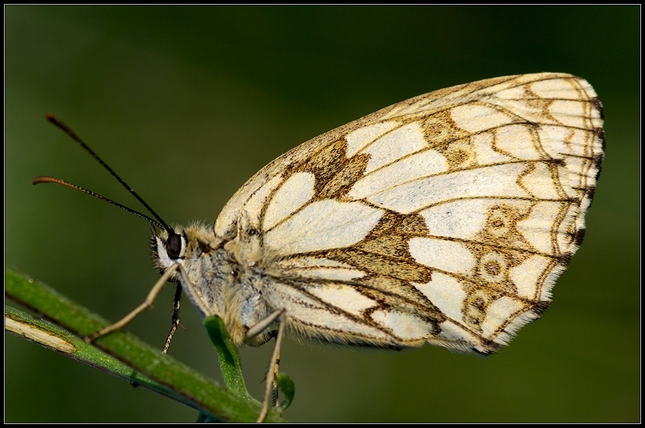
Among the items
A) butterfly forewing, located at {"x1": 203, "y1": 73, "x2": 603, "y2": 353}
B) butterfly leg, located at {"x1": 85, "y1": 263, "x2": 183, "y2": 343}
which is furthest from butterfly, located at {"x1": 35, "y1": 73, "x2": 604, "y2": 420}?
butterfly leg, located at {"x1": 85, "y1": 263, "x2": 183, "y2": 343}

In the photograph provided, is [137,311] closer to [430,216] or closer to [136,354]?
[136,354]

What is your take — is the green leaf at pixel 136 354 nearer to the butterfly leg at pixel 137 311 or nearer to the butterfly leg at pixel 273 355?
the butterfly leg at pixel 137 311

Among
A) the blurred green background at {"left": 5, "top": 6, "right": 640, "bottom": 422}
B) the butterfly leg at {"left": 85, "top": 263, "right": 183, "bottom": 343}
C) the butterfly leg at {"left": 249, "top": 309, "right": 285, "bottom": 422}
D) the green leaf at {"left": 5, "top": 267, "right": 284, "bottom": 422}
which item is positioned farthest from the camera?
the blurred green background at {"left": 5, "top": 6, "right": 640, "bottom": 422}

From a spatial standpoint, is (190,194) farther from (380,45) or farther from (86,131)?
(380,45)

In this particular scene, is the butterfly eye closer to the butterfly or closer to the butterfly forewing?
the butterfly

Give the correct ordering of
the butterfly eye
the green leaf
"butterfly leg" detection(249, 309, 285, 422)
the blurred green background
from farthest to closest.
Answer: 1. the blurred green background
2. the butterfly eye
3. "butterfly leg" detection(249, 309, 285, 422)
4. the green leaf

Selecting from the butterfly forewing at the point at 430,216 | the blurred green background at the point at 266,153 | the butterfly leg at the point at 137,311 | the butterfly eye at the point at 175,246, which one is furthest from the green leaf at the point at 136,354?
the blurred green background at the point at 266,153

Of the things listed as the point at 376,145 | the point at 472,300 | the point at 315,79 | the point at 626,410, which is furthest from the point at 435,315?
the point at 315,79
